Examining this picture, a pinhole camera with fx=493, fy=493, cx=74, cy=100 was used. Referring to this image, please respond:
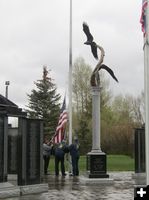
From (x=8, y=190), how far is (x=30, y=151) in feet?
5.04

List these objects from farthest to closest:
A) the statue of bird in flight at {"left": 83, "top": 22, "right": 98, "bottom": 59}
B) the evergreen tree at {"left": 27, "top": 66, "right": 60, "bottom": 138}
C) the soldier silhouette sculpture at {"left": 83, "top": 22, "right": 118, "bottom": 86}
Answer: the evergreen tree at {"left": 27, "top": 66, "right": 60, "bottom": 138}
the statue of bird in flight at {"left": 83, "top": 22, "right": 98, "bottom": 59}
the soldier silhouette sculpture at {"left": 83, "top": 22, "right": 118, "bottom": 86}

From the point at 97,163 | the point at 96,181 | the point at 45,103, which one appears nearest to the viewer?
the point at 96,181

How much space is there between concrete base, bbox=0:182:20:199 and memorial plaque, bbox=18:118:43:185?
0.45 meters

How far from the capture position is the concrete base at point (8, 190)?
13859mm

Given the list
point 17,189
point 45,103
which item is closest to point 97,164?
point 17,189

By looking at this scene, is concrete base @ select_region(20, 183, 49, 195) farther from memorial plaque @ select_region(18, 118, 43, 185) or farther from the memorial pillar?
the memorial pillar

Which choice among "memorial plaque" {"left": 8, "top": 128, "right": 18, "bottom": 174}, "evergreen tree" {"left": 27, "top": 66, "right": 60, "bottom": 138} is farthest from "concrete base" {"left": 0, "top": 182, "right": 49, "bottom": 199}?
"evergreen tree" {"left": 27, "top": 66, "right": 60, "bottom": 138}

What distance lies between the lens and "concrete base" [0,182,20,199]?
13859 mm

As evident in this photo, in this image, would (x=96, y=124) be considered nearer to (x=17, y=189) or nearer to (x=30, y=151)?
(x=30, y=151)

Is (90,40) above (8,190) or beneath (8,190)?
above

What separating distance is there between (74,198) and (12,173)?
5.92m

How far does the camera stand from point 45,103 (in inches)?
2591

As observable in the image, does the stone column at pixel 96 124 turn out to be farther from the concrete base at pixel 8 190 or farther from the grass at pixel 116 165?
the grass at pixel 116 165

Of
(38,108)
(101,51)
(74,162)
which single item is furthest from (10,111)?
(38,108)
